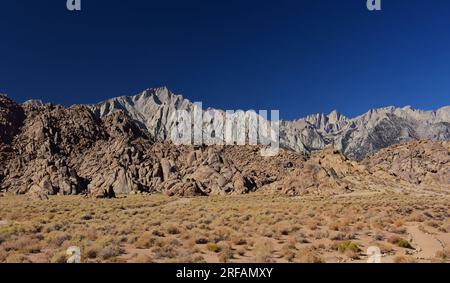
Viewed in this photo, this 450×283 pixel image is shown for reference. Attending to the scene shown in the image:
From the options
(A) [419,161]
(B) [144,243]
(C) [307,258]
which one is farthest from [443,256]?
(A) [419,161]

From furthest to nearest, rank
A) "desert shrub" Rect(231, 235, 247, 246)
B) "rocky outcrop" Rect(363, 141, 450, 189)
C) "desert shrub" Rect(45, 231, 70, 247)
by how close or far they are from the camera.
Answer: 1. "rocky outcrop" Rect(363, 141, 450, 189)
2. "desert shrub" Rect(231, 235, 247, 246)
3. "desert shrub" Rect(45, 231, 70, 247)

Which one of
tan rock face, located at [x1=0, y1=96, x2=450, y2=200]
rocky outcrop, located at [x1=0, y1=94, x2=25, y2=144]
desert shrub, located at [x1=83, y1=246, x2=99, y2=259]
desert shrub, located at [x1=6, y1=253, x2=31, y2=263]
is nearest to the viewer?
desert shrub, located at [x1=6, y1=253, x2=31, y2=263]

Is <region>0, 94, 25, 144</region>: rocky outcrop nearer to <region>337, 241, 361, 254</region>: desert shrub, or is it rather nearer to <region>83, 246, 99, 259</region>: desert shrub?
<region>83, 246, 99, 259</region>: desert shrub

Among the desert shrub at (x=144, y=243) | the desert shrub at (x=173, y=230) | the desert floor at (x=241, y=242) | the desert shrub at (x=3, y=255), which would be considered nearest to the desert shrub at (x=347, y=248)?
the desert floor at (x=241, y=242)

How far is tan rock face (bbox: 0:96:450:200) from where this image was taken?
245 ft

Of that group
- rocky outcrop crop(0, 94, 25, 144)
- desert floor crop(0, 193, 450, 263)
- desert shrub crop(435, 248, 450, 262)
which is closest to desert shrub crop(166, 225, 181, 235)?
desert floor crop(0, 193, 450, 263)

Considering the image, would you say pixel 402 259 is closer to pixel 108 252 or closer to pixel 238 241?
pixel 238 241

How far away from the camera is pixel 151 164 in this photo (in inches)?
4446

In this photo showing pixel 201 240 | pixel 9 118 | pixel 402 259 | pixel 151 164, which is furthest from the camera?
pixel 9 118

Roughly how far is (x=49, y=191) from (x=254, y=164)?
2422 inches

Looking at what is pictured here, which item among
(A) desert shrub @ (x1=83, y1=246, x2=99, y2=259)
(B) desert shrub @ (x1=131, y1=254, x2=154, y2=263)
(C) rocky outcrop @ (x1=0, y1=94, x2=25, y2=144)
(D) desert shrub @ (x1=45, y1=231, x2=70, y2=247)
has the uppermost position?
(C) rocky outcrop @ (x1=0, y1=94, x2=25, y2=144)

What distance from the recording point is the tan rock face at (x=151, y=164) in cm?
7462
